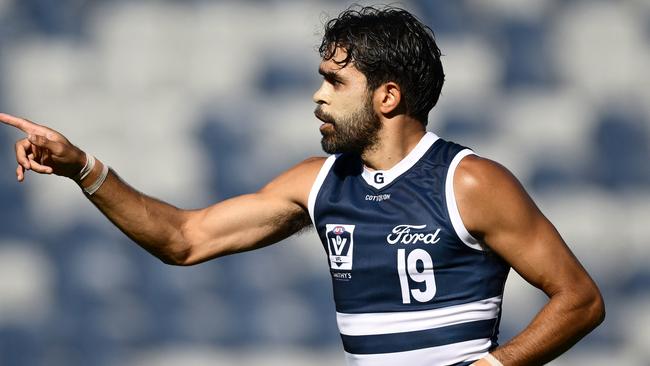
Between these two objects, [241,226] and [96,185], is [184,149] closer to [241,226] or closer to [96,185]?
[241,226]

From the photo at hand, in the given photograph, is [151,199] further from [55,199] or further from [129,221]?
[55,199]

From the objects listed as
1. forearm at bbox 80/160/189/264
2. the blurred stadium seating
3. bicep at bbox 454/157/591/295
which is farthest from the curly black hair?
the blurred stadium seating

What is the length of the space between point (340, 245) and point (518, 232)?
1.88 feet

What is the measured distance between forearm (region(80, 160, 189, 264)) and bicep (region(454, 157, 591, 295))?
98 centimetres

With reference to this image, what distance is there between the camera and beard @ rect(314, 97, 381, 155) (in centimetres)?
368

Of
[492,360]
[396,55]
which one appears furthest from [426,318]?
[396,55]

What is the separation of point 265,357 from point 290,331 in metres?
0.16

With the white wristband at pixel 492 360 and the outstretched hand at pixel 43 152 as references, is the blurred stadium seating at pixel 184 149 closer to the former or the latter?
the outstretched hand at pixel 43 152

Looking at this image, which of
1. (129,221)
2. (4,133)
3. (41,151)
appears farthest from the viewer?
(4,133)

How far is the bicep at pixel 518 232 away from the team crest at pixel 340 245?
0.39 metres

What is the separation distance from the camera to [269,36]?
5.49 m

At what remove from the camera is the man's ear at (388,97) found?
374 cm

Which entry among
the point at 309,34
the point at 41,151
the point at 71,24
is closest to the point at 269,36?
the point at 309,34

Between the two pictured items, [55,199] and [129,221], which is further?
[55,199]
